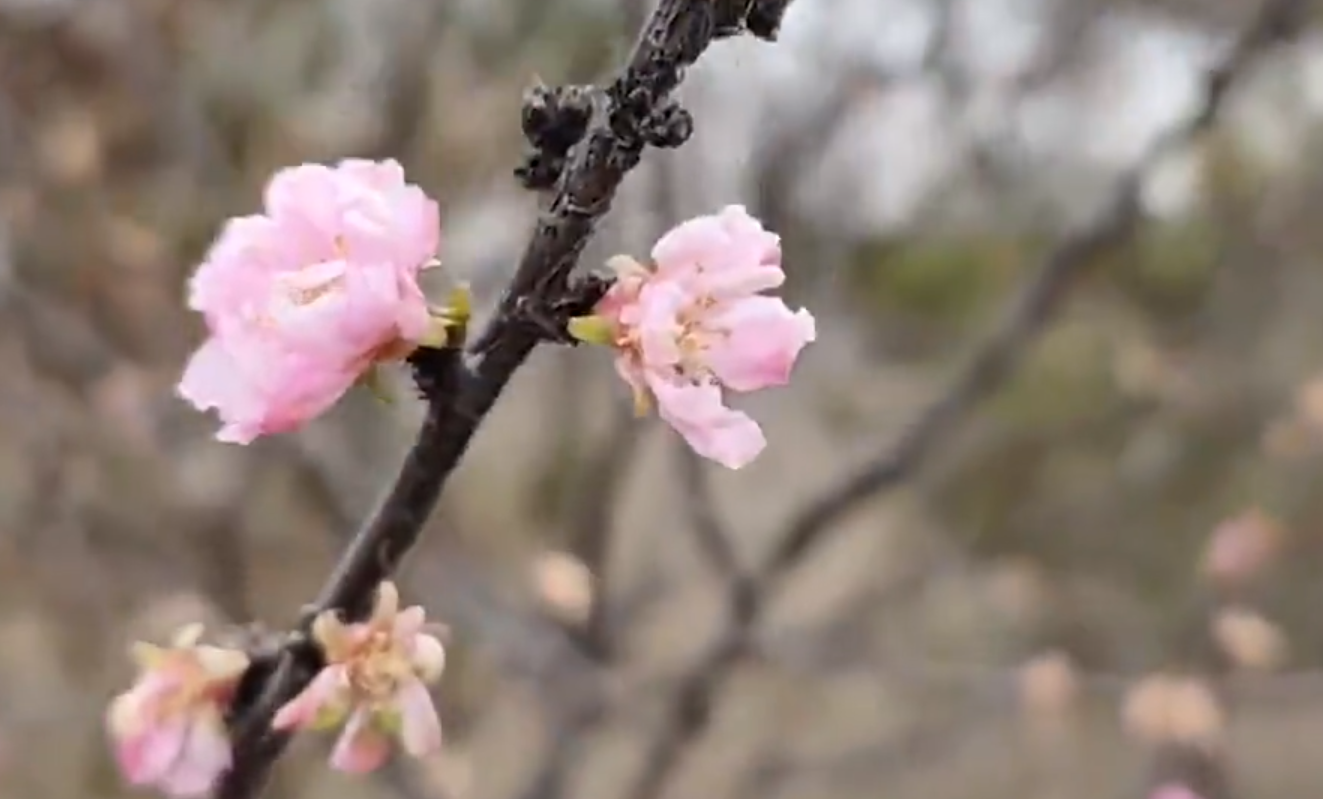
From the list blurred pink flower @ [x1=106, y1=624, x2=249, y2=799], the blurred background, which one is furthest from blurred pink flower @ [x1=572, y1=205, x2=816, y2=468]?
the blurred background

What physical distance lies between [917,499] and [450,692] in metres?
0.68

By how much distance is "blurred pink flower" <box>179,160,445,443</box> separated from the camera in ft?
0.81

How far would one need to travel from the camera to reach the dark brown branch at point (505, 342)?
213mm

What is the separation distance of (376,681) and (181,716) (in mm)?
46

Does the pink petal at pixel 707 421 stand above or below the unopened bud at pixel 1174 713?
below

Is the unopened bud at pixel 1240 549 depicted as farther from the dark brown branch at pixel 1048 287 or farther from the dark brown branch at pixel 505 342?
the dark brown branch at pixel 505 342

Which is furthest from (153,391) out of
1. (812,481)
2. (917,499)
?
(917,499)

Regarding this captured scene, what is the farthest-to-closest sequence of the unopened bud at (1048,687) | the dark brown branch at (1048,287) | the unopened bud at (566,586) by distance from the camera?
the unopened bud at (1048,687) < the unopened bud at (566,586) < the dark brown branch at (1048,287)

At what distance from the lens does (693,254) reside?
27 centimetres

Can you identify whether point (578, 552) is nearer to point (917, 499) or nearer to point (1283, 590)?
point (917, 499)

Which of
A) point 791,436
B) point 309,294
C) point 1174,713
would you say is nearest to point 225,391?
point 309,294

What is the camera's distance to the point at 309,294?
26 centimetres

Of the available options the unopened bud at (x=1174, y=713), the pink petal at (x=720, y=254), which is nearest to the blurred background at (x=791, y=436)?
the unopened bud at (x=1174, y=713)

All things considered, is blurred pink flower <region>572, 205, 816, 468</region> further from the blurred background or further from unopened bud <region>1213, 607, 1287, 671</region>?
unopened bud <region>1213, 607, 1287, 671</region>
